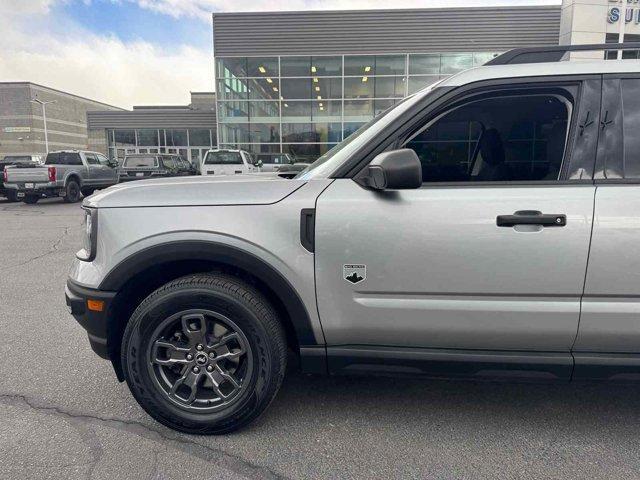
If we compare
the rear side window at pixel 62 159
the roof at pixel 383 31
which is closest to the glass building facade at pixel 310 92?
the roof at pixel 383 31

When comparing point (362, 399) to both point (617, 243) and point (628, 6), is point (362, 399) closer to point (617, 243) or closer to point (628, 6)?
point (617, 243)

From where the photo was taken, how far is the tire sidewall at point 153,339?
7.53 feet

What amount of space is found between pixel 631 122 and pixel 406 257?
1320 mm

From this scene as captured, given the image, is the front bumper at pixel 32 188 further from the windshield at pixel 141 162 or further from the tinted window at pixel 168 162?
the tinted window at pixel 168 162

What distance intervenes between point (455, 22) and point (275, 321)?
79.5 ft

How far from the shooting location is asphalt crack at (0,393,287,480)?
218 centimetres

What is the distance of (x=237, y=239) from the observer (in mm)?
2248

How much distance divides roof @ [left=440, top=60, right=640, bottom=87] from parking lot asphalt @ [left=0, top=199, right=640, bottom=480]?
193 centimetres

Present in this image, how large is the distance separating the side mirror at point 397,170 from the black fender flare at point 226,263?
2.34ft

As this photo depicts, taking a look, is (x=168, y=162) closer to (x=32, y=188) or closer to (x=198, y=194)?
(x=32, y=188)

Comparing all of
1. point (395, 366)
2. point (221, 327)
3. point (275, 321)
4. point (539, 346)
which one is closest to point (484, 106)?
point (539, 346)

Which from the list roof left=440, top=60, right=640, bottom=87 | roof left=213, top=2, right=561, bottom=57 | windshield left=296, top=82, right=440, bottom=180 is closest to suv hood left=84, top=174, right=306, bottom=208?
windshield left=296, top=82, right=440, bottom=180

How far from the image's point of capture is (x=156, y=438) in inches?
95.3

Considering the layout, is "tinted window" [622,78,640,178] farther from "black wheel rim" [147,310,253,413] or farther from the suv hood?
"black wheel rim" [147,310,253,413]
